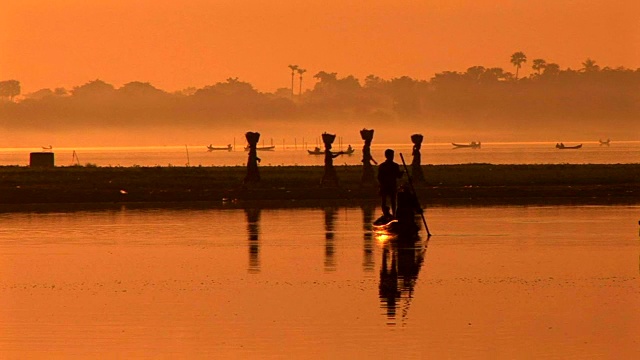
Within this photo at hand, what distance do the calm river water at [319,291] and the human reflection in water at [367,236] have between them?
0.05m

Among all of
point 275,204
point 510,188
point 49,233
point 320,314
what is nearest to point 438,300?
point 320,314

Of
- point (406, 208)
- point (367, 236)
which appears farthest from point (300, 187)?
point (406, 208)

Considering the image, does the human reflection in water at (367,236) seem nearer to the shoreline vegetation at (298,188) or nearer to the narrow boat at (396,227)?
the narrow boat at (396,227)

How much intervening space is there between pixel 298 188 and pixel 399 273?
87.0 ft

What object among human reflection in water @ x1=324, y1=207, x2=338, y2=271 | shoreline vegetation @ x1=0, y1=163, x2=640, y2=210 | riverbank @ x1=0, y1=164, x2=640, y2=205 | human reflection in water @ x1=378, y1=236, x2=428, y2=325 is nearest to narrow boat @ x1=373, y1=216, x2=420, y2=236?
human reflection in water @ x1=378, y1=236, x2=428, y2=325

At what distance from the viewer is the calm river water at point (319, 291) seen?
1417 centimetres

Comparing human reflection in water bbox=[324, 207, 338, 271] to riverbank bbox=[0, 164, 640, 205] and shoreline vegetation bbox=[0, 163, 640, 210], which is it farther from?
riverbank bbox=[0, 164, 640, 205]

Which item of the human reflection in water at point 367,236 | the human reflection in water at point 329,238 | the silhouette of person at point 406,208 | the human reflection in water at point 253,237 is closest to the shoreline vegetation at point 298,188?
the human reflection in water at point 367,236

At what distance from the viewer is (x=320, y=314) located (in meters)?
16.4

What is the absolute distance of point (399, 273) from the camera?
2105 cm

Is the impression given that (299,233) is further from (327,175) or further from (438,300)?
(327,175)

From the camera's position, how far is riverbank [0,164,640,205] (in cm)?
4375

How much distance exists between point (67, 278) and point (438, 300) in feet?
18.8

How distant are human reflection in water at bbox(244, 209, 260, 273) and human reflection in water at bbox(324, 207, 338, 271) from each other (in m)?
1.05
